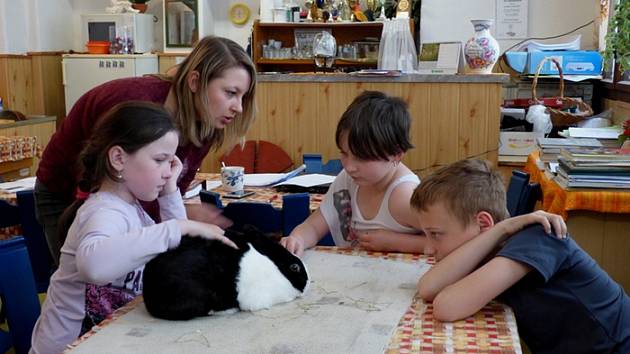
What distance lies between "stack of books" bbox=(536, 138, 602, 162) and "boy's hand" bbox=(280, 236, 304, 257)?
70.3 inches

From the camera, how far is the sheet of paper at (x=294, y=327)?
107 centimetres

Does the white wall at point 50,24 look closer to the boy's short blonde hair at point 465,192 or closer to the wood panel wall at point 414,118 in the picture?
the wood panel wall at point 414,118

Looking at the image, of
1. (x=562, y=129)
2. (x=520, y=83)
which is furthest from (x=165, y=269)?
(x=520, y=83)

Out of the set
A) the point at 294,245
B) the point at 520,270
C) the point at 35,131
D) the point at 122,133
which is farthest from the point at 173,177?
the point at 35,131

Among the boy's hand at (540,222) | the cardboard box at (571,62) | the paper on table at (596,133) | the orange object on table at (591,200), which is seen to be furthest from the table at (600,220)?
the cardboard box at (571,62)

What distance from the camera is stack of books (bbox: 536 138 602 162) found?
10.2 ft

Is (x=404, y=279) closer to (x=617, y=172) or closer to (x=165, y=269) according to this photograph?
(x=165, y=269)

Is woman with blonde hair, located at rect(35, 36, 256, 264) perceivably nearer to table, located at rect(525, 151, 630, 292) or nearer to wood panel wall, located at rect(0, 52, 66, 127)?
table, located at rect(525, 151, 630, 292)

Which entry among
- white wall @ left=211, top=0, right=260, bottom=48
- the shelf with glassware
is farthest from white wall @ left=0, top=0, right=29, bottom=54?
the shelf with glassware

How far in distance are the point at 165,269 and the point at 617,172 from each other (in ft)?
6.23

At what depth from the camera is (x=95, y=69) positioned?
6172 millimetres

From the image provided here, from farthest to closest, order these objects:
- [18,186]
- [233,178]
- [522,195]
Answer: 1. [18,186]
2. [233,178]
3. [522,195]

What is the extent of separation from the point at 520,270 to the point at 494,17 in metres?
4.41

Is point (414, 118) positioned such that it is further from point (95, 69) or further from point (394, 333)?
point (95, 69)
